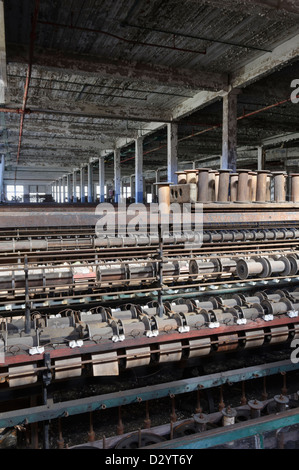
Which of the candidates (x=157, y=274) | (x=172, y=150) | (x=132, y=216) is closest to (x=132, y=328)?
(x=157, y=274)

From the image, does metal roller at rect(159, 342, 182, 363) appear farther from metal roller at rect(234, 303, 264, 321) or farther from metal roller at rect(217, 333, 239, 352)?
metal roller at rect(234, 303, 264, 321)

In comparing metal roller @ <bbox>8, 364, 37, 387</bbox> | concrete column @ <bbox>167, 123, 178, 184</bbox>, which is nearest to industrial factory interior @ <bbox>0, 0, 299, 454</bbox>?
metal roller @ <bbox>8, 364, 37, 387</bbox>

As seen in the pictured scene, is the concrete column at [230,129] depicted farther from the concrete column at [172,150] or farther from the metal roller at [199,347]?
the metal roller at [199,347]

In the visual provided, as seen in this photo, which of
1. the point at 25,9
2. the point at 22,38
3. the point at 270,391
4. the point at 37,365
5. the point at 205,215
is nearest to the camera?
the point at 37,365

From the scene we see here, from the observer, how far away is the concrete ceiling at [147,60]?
14.7ft

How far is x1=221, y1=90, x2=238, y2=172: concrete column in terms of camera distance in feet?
21.7

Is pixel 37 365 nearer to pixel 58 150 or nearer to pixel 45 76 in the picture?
pixel 45 76

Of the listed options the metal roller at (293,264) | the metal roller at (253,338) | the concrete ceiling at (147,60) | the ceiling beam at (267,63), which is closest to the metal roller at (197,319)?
the metal roller at (253,338)

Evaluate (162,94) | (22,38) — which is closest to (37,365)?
(22,38)

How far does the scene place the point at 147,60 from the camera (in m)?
6.01

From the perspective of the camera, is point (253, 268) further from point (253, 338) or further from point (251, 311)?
point (253, 338)

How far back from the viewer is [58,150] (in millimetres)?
15734

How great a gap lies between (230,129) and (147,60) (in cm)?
203

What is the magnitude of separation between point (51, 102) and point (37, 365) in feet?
22.1
